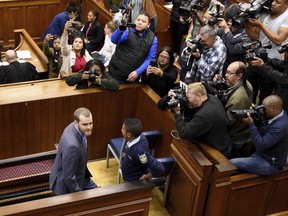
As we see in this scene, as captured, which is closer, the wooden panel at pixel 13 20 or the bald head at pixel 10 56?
the bald head at pixel 10 56

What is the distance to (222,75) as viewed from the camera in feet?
14.6

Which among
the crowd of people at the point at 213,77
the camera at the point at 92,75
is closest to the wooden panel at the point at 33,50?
the crowd of people at the point at 213,77

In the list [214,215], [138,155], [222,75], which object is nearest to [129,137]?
[138,155]

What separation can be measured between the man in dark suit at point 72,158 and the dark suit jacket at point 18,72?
184cm

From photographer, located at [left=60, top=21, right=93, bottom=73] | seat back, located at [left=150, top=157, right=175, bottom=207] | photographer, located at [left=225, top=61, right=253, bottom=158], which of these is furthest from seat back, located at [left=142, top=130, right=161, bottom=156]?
photographer, located at [left=60, top=21, right=93, bottom=73]

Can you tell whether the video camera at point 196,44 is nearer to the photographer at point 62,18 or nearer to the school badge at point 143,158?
the school badge at point 143,158

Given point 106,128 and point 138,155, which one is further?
point 106,128

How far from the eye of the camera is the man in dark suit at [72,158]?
3395 millimetres

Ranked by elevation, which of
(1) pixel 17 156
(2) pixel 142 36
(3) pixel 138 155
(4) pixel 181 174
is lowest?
(1) pixel 17 156

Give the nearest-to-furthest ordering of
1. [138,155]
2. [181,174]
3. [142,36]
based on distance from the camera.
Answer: [138,155] → [181,174] → [142,36]

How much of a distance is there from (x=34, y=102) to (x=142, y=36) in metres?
1.19

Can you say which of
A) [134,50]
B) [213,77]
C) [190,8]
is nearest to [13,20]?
[134,50]

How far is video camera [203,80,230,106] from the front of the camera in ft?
12.9

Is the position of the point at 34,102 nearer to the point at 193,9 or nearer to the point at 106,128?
the point at 106,128
